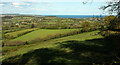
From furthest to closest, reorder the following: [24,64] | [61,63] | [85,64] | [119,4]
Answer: [119,4] < [24,64] < [61,63] < [85,64]

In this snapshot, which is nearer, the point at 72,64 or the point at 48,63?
the point at 72,64

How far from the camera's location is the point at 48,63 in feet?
27.2

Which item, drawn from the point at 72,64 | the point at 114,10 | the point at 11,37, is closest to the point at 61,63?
the point at 72,64

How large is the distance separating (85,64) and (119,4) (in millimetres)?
7577

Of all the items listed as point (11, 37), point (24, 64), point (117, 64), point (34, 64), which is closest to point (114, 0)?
point (117, 64)

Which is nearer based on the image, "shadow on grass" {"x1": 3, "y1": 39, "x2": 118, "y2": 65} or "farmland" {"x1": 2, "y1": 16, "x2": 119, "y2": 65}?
"shadow on grass" {"x1": 3, "y1": 39, "x2": 118, "y2": 65}

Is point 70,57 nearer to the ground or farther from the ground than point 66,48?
farther from the ground

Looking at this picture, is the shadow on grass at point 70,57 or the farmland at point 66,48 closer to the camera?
the shadow on grass at point 70,57

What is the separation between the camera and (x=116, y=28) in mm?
27062

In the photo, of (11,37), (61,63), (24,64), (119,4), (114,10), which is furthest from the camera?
(11,37)

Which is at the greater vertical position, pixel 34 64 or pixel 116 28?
pixel 116 28

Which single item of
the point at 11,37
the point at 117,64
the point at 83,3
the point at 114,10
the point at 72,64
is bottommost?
the point at 11,37

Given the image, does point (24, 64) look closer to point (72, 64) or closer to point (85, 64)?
point (72, 64)

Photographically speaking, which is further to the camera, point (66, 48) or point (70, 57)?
point (66, 48)
